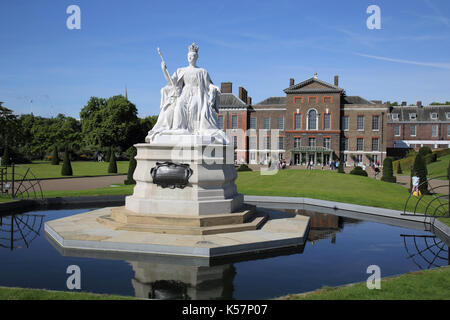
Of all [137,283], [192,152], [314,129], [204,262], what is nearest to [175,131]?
[192,152]

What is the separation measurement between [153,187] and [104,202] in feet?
22.9

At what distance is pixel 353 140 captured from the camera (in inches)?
2215

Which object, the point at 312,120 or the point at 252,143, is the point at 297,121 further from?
the point at 252,143

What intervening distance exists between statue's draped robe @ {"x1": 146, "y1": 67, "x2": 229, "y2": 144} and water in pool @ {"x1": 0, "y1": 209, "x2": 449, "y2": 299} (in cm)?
411

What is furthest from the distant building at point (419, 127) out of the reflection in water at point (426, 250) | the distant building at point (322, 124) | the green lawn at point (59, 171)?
the reflection in water at point (426, 250)

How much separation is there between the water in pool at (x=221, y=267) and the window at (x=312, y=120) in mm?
48336

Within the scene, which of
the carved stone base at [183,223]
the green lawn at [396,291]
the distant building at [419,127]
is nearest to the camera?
the green lawn at [396,291]

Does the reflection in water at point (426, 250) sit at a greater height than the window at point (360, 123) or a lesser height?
lesser

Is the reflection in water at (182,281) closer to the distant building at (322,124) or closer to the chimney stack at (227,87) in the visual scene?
the distant building at (322,124)

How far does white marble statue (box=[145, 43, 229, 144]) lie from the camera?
10.5m

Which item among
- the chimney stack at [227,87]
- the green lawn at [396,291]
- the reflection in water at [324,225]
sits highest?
the chimney stack at [227,87]

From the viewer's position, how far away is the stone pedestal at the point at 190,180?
31.4 ft

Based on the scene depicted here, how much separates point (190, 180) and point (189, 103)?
2504mm

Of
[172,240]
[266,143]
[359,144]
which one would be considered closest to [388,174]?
[359,144]
